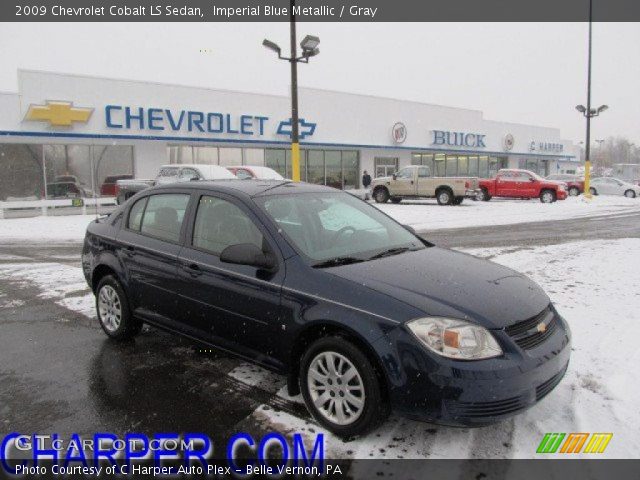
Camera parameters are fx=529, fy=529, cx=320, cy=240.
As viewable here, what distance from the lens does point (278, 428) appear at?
354 centimetres

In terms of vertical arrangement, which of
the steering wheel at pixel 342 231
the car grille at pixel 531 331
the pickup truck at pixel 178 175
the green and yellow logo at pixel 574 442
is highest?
the pickup truck at pixel 178 175

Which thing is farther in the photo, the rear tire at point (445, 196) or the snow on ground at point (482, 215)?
the rear tire at point (445, 196)

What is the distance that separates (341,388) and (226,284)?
1.25 metres

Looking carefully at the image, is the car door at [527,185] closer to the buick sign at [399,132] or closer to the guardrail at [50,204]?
the buick sign at [399,132]

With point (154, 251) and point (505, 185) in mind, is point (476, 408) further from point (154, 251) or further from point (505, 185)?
point (505, 185)

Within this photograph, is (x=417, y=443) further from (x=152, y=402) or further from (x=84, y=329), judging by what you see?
(x=84, y=329)

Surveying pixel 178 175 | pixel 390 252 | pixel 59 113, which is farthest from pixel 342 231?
pixel 59 113

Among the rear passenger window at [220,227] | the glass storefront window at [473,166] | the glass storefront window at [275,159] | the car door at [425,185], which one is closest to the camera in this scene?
the rear passenger window at [220,227]

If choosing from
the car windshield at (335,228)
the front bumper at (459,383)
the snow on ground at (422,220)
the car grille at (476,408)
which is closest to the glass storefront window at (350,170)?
the snow on ground at (422,220)

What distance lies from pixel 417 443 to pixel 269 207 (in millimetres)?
2057

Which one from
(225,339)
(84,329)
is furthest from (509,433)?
(84,329)

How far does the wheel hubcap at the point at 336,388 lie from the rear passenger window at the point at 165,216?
1.90 metres

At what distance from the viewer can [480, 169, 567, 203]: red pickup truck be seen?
2658 cm

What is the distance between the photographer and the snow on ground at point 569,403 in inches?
128
